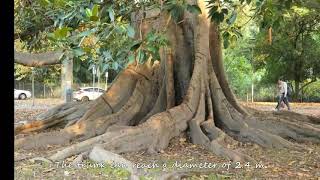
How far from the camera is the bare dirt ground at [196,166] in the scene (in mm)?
6473

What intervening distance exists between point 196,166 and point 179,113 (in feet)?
7.83

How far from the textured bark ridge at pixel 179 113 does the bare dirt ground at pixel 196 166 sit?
0.31 m

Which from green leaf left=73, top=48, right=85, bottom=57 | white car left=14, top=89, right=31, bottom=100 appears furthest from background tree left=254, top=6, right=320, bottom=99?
green leaf left=73, top=48, right=85, bottom=57

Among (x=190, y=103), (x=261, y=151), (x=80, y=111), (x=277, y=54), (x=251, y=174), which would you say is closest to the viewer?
(x=251, y=174)

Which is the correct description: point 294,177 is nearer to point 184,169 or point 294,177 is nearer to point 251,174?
point 251,174

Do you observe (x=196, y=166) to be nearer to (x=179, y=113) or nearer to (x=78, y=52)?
(x=179, y=113)

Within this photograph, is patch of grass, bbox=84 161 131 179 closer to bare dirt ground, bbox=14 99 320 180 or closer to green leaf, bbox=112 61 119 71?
bare dirt ground, bbox=14 99 320 180

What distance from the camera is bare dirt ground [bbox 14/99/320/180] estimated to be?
647 cm

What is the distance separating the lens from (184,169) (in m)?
6.77

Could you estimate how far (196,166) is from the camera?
712 cm

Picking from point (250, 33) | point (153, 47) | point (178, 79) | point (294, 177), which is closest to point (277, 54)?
point (250, 33)

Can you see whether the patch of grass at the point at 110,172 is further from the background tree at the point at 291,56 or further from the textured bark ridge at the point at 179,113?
the background tree at the point at 291,56

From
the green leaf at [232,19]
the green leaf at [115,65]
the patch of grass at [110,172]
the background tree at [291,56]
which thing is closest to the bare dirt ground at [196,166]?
the patch of grass at [110,172]

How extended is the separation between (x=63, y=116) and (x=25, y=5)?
4040 mm
